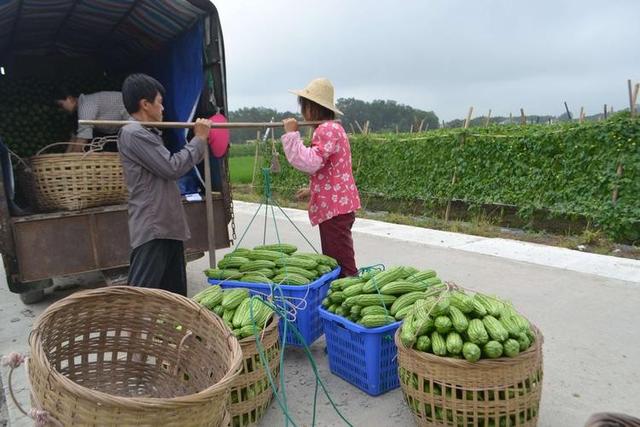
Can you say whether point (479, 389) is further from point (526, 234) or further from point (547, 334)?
point (526, 234)

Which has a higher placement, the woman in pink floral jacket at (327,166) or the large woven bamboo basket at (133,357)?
the woman in pink floral jacket at (327,166)

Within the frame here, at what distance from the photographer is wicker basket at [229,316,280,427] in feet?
9.29

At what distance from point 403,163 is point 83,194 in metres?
8.31

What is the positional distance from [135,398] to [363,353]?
182cm

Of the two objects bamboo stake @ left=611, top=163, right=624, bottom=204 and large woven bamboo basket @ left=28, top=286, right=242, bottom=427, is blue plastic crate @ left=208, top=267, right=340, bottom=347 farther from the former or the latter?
bamboo stake @ left=611, top=163, right=624, bottom=204

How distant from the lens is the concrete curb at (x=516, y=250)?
5.88m

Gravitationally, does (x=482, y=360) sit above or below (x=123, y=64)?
below

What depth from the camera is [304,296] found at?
3547mm

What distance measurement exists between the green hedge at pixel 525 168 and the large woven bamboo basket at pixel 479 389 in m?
5.95

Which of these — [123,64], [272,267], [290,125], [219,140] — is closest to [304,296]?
[272,267]

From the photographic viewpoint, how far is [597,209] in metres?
7.75

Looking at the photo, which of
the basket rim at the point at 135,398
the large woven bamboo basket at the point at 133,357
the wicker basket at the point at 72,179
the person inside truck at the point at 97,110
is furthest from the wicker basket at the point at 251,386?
the person inside truck at the point at 97,110

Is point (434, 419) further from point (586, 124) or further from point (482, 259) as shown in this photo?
point (586, 124)

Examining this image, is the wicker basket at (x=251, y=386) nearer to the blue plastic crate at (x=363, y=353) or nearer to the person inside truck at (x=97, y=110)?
A: the blue plastic crate at (x=363, y=353)
